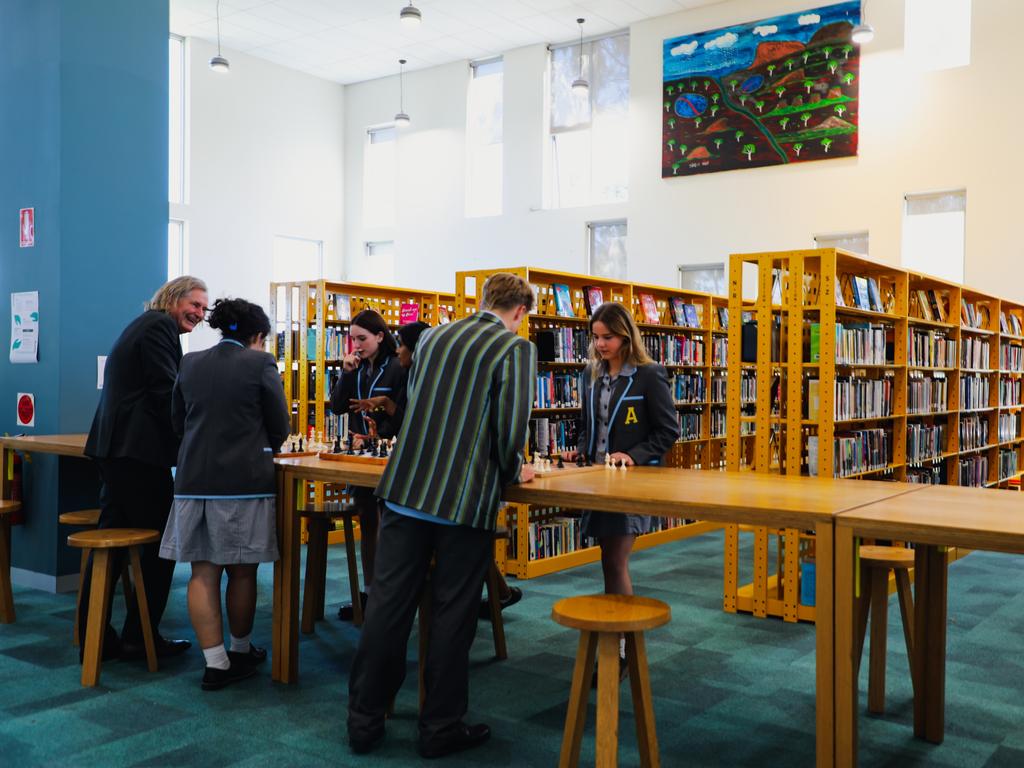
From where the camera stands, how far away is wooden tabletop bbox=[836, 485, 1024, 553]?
230cm

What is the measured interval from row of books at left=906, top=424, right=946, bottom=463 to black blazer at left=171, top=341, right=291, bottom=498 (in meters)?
4.87

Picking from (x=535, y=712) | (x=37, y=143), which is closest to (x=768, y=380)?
(x=535, y=712)

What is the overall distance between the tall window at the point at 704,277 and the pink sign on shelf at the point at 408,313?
4.46 metres

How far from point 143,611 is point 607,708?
2287 millimetres

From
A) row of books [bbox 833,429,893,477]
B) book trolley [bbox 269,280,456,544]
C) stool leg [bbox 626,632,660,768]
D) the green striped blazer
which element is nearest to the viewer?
stool leg [bbox 626,632,660,768]

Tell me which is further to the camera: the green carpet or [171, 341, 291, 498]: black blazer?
[171, 341, 291, 498]: black blazer

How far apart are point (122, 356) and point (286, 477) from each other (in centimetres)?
102

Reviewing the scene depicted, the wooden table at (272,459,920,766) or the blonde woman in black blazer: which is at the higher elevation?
the blonde woman in black blazer

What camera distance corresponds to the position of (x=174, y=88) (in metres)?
12.0

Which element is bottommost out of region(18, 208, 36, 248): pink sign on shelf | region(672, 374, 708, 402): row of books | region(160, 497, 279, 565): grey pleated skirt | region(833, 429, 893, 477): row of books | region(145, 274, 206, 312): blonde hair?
region(160, 497, 279, 565): grey pleated skirt

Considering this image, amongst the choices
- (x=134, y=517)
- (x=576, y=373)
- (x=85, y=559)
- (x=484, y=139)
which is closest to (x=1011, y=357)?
(x=576, y=373)

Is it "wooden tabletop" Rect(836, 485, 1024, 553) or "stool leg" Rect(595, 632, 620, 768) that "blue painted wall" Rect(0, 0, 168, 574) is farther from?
"wooden tabletop" Rect(836, 485, 1024, 553)

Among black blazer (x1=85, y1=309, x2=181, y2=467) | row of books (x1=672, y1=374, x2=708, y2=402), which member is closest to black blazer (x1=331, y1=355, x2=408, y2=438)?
black blazer (x1=85, y1=309, x2=181, y2=467)

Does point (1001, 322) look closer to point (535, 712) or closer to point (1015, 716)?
point (1015, 716)
